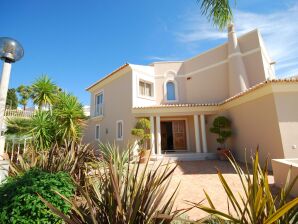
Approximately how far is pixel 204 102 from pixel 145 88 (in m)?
6.31

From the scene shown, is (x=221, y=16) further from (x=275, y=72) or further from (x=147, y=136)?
(x=275, y=72)

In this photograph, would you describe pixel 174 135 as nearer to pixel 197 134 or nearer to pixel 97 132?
pixel 197 134

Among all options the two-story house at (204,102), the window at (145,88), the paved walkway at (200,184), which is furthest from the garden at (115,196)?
the window at (145,88)

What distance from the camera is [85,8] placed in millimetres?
8438

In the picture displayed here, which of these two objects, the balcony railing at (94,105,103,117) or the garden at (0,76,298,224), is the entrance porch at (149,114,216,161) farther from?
the garden at (0,76,298,224)

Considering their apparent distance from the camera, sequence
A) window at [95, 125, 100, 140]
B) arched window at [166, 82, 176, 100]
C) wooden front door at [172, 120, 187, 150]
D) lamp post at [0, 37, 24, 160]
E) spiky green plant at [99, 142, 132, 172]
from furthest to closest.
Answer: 1. window at [95, 125, 100, 140]
2. arched window at [166, 82, 176, 100]
3. wooden front door at [172, 120, 187, 150]
4. lamp post at [0, 37, 24, 160]
5. spiky green plant at [99, 142, 132, 172]

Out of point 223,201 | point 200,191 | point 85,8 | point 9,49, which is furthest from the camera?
point 85,8

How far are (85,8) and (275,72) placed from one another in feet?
63.4

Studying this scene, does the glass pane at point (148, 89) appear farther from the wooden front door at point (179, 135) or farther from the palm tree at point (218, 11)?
the palm tree at point (218, 11)

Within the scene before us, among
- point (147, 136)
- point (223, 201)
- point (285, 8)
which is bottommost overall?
point (223, 201)

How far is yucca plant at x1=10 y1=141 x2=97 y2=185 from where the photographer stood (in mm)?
4691

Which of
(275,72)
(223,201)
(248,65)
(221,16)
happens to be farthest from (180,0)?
(275,72)

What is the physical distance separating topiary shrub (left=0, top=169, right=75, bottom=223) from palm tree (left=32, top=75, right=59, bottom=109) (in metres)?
11.2

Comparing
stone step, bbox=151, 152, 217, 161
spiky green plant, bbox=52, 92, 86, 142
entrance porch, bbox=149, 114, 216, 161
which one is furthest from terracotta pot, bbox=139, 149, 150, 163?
spiky green plant, bbox=52, 92, 86, 142
